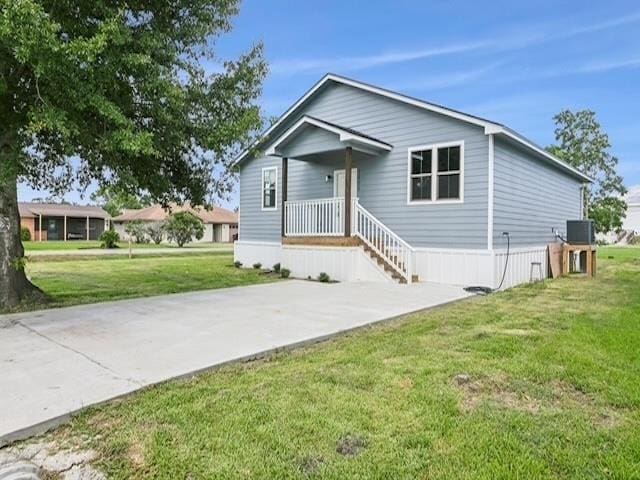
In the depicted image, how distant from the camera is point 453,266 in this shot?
431 inches

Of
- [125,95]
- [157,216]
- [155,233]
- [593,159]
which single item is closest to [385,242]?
[125,95]

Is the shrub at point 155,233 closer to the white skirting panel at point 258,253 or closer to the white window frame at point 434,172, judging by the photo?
the white skirting panel at point 258,253

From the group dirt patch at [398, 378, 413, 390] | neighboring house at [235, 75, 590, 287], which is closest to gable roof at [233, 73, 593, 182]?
neighboring house at [235, 75, 590, 287]

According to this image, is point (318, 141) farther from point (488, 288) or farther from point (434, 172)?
point (488, 288)

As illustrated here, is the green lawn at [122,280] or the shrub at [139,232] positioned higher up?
the shrub at [139,232]

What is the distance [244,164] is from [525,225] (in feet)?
31.4

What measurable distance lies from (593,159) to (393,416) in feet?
102

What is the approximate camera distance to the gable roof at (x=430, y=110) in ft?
33.2

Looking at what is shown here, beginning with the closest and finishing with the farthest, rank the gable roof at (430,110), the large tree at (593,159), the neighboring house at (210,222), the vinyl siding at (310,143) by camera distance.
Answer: the gable roof at (430,110) → the vinyl siding at (310,143) → the large tree at (593,159) → the neighboring house at (210,222)

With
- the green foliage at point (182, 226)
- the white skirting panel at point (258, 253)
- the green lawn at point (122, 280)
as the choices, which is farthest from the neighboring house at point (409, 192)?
the green foliage at point (182, 226)

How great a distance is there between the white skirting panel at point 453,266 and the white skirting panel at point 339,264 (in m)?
1.12

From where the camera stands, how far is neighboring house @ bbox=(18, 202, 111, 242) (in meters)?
39.4

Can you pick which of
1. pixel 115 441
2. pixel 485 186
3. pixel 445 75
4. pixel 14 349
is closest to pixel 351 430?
pixel 115 441

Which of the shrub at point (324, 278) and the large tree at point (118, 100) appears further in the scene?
the shrub at point (324, 278)
